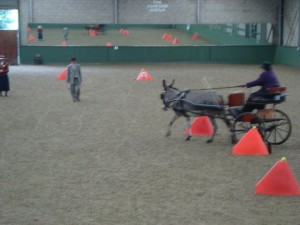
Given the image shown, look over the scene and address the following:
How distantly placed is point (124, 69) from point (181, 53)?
6.39 metres

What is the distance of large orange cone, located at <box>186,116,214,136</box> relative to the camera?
14156 mm

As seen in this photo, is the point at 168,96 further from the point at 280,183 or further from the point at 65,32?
the point at 65,32

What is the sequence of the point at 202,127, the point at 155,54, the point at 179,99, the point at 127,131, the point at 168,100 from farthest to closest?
1. the point at 155,54
2. the point at 127,131
3. the point at 202,127
4. the point at 168,100
5. the point at 179,99

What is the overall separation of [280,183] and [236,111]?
3920mm

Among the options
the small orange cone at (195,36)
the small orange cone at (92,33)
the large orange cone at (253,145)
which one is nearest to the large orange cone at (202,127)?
the large orange cone at (253,145)

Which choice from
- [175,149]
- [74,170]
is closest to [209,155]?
[175,149]

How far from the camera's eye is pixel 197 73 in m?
31.6

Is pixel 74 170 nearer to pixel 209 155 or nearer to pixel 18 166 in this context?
pixel 18 166

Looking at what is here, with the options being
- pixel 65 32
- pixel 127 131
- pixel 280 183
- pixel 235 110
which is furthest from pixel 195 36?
pixel 280 183

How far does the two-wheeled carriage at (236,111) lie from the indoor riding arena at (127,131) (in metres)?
0.15

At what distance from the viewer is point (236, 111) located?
1271 cm

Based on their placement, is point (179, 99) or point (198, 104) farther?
point (179, 99)

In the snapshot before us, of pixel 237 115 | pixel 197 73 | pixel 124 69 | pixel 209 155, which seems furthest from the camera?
pixel 124 69

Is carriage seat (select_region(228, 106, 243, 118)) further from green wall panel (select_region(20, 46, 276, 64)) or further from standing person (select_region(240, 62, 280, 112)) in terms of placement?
green wall panel (select_region(20, 46, 276, 64))
